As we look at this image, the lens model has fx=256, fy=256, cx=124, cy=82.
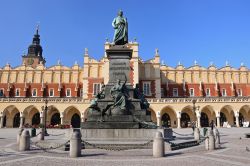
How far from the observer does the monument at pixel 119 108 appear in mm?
13500

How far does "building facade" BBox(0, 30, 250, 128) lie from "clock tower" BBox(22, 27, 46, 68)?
26346 mm

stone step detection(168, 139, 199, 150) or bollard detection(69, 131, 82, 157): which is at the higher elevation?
bollard detection(69, 131, 82, 157)

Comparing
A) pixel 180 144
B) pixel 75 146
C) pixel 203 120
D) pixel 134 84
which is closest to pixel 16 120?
pixel 134 84

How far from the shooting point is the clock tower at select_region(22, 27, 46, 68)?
8081cm

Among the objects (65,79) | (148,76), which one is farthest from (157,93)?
(65,79)

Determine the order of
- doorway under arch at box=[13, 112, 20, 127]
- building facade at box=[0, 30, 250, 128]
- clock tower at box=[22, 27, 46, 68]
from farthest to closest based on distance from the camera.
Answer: clock tower at box=[22, 27, 46, 68], doorway under arch at box=[13, 112, 20, 127], building facade at box=[0, 30, 250, 128]

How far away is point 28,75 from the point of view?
2133 inches

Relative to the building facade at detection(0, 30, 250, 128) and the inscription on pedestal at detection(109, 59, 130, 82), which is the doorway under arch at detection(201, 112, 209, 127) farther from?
the inscription on pedestal at detection(109, 59, 130, 82)

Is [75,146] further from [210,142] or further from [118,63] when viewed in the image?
[118,63]

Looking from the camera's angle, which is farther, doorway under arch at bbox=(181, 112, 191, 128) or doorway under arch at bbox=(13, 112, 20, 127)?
doorway under arch at bbox=(13, 112, 20, 127)

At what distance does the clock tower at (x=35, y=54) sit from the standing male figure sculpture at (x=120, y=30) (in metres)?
65.5

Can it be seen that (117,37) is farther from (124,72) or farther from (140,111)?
(140,111)

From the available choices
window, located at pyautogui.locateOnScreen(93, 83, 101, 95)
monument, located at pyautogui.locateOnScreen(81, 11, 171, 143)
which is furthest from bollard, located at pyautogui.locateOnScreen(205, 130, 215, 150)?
window, located at pyautogui.locateOnScreen(93, 83, 101, 95)

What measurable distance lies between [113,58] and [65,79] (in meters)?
39.1
